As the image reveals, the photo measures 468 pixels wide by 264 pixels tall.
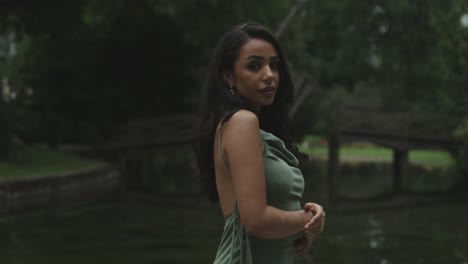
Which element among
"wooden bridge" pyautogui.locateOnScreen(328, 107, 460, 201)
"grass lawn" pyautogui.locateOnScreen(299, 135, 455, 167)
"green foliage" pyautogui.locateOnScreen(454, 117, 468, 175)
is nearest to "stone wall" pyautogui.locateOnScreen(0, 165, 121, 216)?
"wooden bridge" pyautogui.locateOnScreen(328, 107, 460, 201)

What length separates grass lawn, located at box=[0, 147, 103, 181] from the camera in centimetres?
1669

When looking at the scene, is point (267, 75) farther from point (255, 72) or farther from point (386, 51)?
point (386, 51)

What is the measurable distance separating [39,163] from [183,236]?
22.7 ft

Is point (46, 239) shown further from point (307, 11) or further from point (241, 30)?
point (307, 11)

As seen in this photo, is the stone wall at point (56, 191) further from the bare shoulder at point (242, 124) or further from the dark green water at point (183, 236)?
the bare shoulder at point (242, 124)

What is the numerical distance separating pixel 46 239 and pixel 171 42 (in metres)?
14.5

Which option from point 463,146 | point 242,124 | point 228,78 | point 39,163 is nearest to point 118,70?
point 39,163

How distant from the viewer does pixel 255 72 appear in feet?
8.13

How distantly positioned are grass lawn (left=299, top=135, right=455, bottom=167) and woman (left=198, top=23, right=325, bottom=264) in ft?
94.9

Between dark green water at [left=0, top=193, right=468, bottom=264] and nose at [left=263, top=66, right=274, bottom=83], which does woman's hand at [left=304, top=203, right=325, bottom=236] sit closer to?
nose at [left=263, top=66, right=274, bottom=83]

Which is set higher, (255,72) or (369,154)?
(255,72)

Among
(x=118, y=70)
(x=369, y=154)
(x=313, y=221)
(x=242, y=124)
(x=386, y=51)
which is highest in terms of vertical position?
(x=242, y=124)

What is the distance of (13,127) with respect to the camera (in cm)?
1917

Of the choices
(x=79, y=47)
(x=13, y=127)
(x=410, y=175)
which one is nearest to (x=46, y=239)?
(x=13, y=127)
